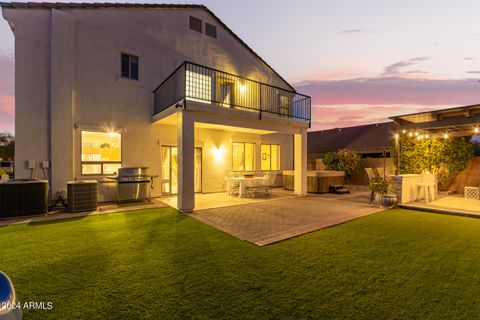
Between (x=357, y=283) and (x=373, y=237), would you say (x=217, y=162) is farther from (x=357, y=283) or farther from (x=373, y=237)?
(x=357, y=283)

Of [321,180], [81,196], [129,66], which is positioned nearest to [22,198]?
[81,196]

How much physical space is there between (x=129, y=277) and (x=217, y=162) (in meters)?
8.60

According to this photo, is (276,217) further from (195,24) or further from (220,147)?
(195,24)

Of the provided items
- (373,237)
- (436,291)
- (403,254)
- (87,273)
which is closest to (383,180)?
(373,237)

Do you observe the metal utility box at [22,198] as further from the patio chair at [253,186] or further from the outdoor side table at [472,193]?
the outdoor side table at [472,193]

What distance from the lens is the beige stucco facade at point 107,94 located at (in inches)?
289

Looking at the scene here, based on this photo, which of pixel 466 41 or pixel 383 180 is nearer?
pixel 383 180

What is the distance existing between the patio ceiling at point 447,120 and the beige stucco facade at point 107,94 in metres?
4.04

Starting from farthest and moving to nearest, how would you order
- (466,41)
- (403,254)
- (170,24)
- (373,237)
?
(466,41)
(170,24)
(373,237)
(403,254)

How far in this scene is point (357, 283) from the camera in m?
2.90

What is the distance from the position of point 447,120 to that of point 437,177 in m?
4.69

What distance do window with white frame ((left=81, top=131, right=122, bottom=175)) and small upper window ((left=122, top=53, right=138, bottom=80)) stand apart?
8.29ft

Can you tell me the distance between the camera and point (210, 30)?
11609 millimetres

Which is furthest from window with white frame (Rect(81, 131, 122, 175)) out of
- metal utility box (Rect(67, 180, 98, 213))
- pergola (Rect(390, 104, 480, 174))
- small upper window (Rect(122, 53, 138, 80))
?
pergola (Rect(390, 104, 480, 174))
